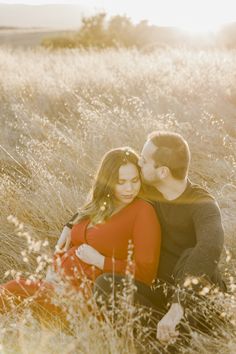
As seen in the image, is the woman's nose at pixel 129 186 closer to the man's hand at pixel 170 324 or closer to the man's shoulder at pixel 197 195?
the man's shoulder at pixel 197 195

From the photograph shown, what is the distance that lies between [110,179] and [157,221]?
365 millimetres

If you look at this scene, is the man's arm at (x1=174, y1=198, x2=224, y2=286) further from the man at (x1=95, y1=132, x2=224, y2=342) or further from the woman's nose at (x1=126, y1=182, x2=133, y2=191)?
the woman's nose at (x1=126, y1=182, x2=133, y2=191)

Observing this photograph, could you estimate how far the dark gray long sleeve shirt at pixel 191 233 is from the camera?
280 cm

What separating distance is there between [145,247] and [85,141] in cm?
256

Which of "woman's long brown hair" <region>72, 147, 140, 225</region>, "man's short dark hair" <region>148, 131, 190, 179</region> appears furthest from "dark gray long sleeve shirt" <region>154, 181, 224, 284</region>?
"woman's long brown hair" <region>72, 147, 140, 225</region>

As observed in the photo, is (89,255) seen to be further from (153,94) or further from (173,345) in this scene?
Answer: (153,94)

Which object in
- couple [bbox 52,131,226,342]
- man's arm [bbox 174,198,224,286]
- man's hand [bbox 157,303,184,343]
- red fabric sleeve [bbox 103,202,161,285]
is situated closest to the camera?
man's hand [bbox 157,303,184,343]

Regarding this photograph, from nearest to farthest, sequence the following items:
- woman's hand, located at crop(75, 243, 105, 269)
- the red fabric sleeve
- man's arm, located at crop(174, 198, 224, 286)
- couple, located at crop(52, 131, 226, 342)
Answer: man's arm, located at crop(174, 198, 224, 286) < couple, located at crop(52, 131, 226, 342) < the red fabric sleeve < woman's hand, located at crop(75, 243, 105, 269)

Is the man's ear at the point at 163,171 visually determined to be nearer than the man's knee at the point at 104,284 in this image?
No

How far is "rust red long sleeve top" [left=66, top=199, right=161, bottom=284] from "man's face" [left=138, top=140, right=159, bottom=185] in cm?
14

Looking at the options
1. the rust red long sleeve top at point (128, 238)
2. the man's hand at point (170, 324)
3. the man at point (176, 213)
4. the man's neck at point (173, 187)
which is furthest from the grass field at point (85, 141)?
the man's neck at point (173, 187)

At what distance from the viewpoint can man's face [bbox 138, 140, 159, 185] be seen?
10.2 feet

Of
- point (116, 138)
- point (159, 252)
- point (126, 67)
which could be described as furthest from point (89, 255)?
point (126, 67)

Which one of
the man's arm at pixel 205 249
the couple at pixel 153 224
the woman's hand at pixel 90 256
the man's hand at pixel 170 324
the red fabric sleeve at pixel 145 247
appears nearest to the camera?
the man's hand at pixel 170 324
